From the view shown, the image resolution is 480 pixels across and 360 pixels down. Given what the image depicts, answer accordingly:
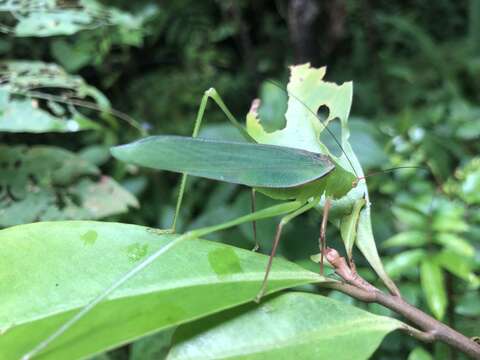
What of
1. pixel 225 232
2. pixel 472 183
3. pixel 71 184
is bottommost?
pixel 225 232

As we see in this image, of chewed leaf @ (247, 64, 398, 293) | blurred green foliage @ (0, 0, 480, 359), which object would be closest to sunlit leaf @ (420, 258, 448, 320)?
blurred green foliage @ (0, 0, 480, 359)

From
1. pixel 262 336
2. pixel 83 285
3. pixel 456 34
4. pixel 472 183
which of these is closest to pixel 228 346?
pixel 262 336

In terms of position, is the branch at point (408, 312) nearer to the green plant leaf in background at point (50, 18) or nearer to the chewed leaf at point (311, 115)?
the chewed leaf at point (311, 115)

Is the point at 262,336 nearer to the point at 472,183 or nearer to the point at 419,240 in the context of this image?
the point at 419,240

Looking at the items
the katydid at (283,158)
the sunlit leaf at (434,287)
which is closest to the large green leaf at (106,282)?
the katydid at (283,158)

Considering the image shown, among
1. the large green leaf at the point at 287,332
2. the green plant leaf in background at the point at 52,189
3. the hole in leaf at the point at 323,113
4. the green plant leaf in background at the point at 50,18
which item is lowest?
the green plant leaf in background at the point at 52,189

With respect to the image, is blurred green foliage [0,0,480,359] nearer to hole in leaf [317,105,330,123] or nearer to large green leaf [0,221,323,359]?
hole in leaf [317,105,330,123]
